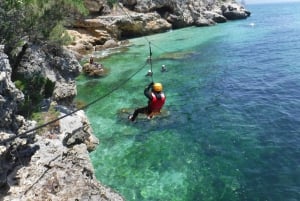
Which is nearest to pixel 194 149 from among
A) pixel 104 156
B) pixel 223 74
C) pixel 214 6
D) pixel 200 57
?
pixel 104 156

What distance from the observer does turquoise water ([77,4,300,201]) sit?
15.3m

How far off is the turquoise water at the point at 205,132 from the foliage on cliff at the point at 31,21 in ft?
23.2

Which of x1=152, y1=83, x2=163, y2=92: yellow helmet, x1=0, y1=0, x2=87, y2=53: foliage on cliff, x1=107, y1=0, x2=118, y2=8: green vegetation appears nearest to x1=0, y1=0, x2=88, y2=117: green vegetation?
x1=0, y1=0, x2=87, y2=53: foliage on cliff

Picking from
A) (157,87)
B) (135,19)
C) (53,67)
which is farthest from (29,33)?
(135,19)

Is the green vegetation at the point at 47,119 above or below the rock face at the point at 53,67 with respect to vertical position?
below

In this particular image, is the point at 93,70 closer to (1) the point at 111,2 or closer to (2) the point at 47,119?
(2) the point at 47,119

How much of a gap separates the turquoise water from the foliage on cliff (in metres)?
7.06

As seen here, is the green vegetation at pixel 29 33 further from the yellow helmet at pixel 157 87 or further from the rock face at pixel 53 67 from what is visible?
the yellow helmet at pixel 157 87

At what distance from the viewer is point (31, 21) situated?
19.7 m

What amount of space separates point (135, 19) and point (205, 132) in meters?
44.6

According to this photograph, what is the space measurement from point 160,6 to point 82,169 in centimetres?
6363

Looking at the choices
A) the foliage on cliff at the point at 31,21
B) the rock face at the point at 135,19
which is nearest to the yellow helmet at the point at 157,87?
the foliage on cliff at the point at 31,21

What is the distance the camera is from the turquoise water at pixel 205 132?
603 inches

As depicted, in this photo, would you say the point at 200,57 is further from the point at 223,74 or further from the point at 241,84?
the point at 241,84
